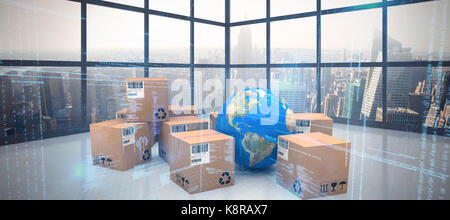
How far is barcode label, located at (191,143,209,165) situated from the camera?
6.07 feet

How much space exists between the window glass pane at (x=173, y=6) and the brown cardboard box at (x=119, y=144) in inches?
94.2

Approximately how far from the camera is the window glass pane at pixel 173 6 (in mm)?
4169

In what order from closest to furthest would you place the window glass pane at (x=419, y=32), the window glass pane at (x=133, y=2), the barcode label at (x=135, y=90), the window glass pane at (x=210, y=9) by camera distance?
1. the barcode label at (x=135, y=90)
2. the window glass pane at (x=419, y=32)
3. the window glass pane at (x=133, y=2)
4. the window glass pane at (x=210, y=9)

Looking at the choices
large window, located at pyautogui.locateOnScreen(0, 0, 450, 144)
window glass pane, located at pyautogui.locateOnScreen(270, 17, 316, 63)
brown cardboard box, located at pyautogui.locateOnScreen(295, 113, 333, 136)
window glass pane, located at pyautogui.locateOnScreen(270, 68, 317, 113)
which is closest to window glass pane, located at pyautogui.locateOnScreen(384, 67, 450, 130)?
large window, located at pyautogui.locateOnScreen(0, 0, 450, 144)

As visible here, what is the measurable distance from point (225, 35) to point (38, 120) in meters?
3.37

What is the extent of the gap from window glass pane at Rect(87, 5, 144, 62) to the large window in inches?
0.5

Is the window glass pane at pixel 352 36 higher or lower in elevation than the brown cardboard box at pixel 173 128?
higher

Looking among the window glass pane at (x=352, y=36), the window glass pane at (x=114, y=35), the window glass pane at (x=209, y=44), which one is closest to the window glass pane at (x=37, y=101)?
the window glass pane at (x=114, y=35)

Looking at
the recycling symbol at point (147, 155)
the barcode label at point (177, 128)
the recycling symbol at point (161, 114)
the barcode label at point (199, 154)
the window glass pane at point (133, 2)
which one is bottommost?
the recycling symbol at point (147, 155)

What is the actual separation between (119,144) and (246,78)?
3.28m

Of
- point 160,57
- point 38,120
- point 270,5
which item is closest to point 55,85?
point 38,120

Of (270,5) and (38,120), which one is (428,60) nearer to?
(270,5)

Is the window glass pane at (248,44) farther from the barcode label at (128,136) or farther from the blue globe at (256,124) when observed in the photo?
the barcode label at (128,136)

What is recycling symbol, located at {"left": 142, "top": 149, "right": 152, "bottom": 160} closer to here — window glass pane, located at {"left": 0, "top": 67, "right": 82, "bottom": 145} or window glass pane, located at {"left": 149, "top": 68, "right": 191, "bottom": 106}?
window glass pane, located at {"left": 0, "top": 67, "right": 82, "bottom": 145}
